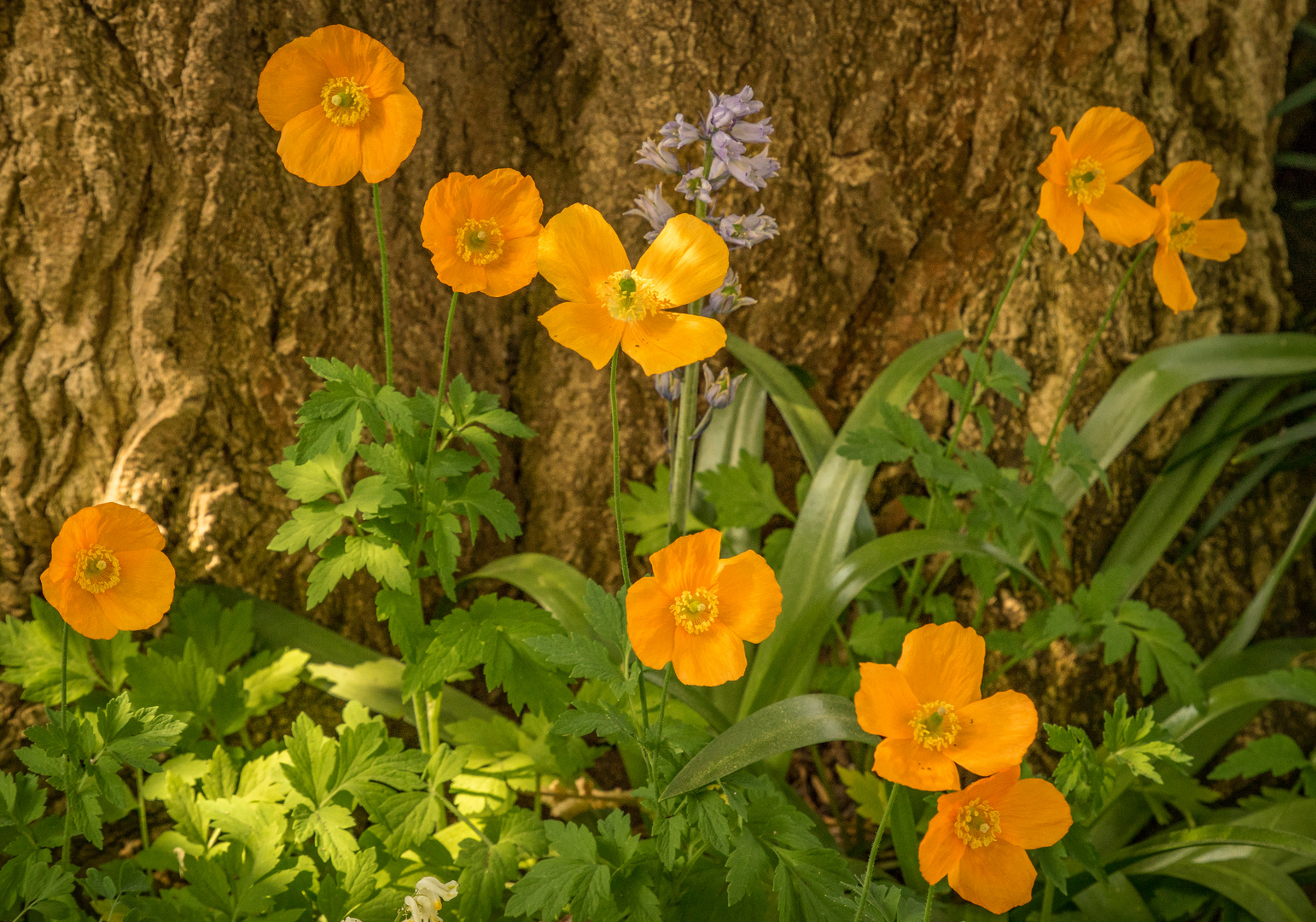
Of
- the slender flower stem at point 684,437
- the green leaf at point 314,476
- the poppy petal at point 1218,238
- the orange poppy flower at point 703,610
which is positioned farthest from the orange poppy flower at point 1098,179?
the green leaf at point 314,476

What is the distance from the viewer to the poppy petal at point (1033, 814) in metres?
0.96

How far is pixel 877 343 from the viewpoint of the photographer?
80.0 inches

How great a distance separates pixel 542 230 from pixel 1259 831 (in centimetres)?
149

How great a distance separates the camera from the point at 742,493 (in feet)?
5.84

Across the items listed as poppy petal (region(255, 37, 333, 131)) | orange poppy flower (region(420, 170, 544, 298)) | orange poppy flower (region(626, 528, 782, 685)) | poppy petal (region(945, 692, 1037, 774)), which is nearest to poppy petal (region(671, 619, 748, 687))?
orange poppy flower (region(626, 528, 782, 685))

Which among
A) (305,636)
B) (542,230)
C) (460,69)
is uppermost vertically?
(460,69)

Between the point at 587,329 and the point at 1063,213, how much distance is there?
0.74 metres

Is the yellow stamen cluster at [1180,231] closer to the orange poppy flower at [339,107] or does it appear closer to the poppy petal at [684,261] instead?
the poppy petal at [684,261]

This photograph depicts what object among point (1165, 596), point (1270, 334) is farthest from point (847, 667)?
point (1270, 334)

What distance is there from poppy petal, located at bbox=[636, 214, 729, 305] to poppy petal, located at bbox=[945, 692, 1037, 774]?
0.57m

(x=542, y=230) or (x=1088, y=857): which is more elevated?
(x=542, y=230)

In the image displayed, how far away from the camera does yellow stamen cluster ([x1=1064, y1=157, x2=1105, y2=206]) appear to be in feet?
4.44

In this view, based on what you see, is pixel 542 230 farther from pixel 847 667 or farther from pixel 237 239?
pixel 847 667

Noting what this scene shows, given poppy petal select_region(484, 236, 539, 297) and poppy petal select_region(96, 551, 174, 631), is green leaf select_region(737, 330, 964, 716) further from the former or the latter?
poppy petal select_region(96, 551, 174, 631)
